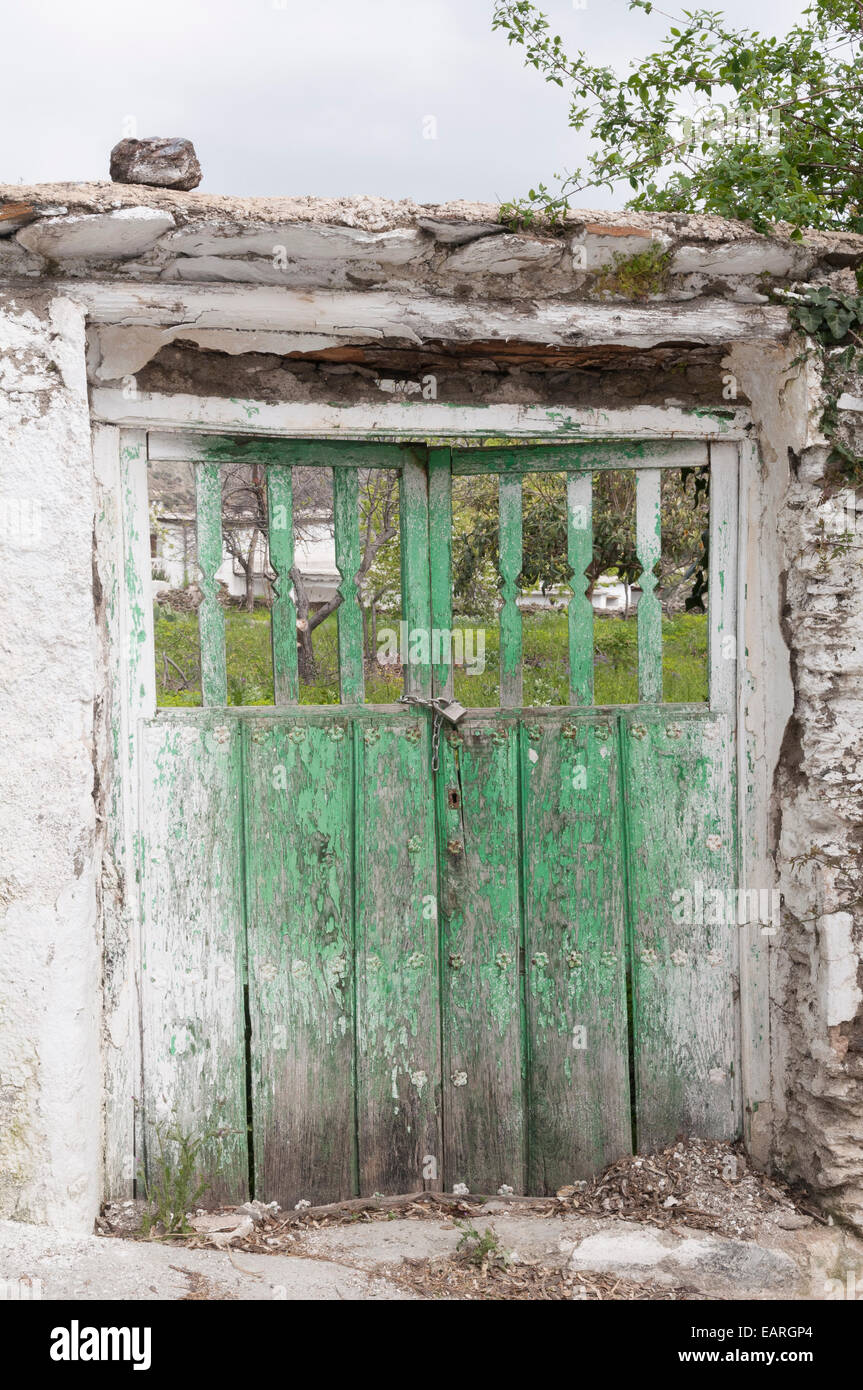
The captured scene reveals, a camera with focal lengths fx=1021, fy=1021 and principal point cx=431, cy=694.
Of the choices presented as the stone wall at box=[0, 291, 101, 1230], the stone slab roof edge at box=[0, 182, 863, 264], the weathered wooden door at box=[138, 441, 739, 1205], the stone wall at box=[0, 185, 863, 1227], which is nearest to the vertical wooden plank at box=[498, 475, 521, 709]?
the weathered wooden door at box=[138, 441, 739, 1205]

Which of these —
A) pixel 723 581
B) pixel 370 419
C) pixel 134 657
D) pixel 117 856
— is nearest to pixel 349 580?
pixel 370 419

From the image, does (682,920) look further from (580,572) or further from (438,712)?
(580,572)

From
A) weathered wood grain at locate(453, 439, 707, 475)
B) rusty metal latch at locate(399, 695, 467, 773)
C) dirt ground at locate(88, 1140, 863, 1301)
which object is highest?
weathered wood grain at locate(453, 439, 707, 475)

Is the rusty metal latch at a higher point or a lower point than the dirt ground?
higher

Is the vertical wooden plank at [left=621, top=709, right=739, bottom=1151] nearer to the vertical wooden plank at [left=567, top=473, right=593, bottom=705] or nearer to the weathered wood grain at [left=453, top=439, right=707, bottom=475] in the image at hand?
the vertical wooden plank at [left=567, top=473, right=593, bottom=705]

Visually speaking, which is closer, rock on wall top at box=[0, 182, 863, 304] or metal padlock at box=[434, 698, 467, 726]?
rock on wall top at box=[0, 182, 863, 304]

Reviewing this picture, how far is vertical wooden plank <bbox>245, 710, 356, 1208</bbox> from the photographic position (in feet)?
8.98

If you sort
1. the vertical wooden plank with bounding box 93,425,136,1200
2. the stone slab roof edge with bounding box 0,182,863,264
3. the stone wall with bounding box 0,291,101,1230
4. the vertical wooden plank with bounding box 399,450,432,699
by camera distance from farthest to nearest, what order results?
Result: the vertical wooden plank with bounding box 399,450,432,699 < the vertical wooden plank with bounding box 93,425,136,1200 < the stone wall with bounding box 0,291,101,1230 < the stone slab roof edge with bounding box 0,182,863,264

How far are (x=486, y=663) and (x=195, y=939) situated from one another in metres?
1.09

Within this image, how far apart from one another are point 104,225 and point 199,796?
54.3 inches

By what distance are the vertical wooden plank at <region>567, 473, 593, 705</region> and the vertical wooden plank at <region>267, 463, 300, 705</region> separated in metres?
0.78

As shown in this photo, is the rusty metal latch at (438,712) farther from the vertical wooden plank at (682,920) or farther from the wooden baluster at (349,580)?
the vertical wooden plank at (682,920)

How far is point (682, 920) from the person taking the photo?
2896 millimetres

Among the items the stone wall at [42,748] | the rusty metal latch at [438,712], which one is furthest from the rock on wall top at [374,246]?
the rusty metal latch at [438,712]
